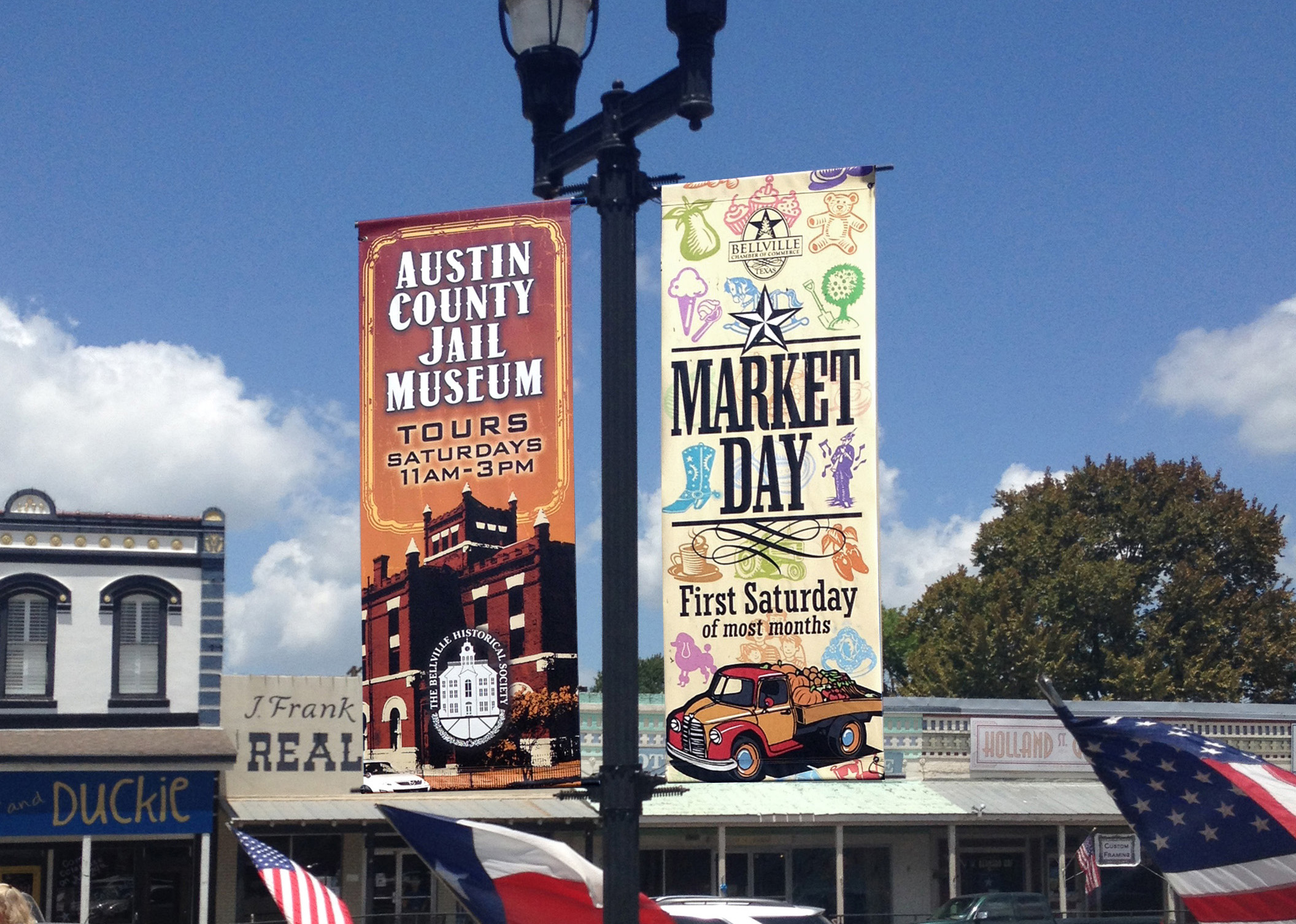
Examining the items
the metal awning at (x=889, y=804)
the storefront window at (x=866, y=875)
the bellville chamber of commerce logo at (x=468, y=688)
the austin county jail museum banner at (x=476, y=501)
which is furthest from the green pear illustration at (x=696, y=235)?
the storefront window at (x=866, y=875)

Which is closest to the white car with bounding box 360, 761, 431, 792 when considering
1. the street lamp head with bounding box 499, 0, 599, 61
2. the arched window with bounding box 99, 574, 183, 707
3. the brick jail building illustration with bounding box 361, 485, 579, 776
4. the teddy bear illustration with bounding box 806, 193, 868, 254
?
the brick jail building illustration with bounding box 361, 485, 579, 776

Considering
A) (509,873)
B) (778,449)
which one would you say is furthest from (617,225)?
(778,449)

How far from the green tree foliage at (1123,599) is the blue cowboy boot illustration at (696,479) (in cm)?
3896

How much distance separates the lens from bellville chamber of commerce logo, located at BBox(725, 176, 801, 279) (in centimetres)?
1448

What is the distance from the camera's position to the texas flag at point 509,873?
6414mm

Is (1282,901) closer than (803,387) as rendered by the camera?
Yes

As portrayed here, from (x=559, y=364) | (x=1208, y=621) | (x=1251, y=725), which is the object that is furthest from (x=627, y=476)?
(x=1208, y=621)

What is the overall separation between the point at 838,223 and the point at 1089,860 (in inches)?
864

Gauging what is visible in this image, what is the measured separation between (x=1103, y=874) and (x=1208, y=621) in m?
20.1

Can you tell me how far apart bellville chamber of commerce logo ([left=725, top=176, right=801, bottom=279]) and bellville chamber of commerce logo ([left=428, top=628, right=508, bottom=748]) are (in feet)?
13.6

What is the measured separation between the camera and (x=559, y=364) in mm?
13633

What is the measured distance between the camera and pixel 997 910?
2817 centimetres

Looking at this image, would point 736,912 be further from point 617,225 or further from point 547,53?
point 547,53

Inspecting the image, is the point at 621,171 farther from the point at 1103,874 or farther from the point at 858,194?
the point at 1103,874
